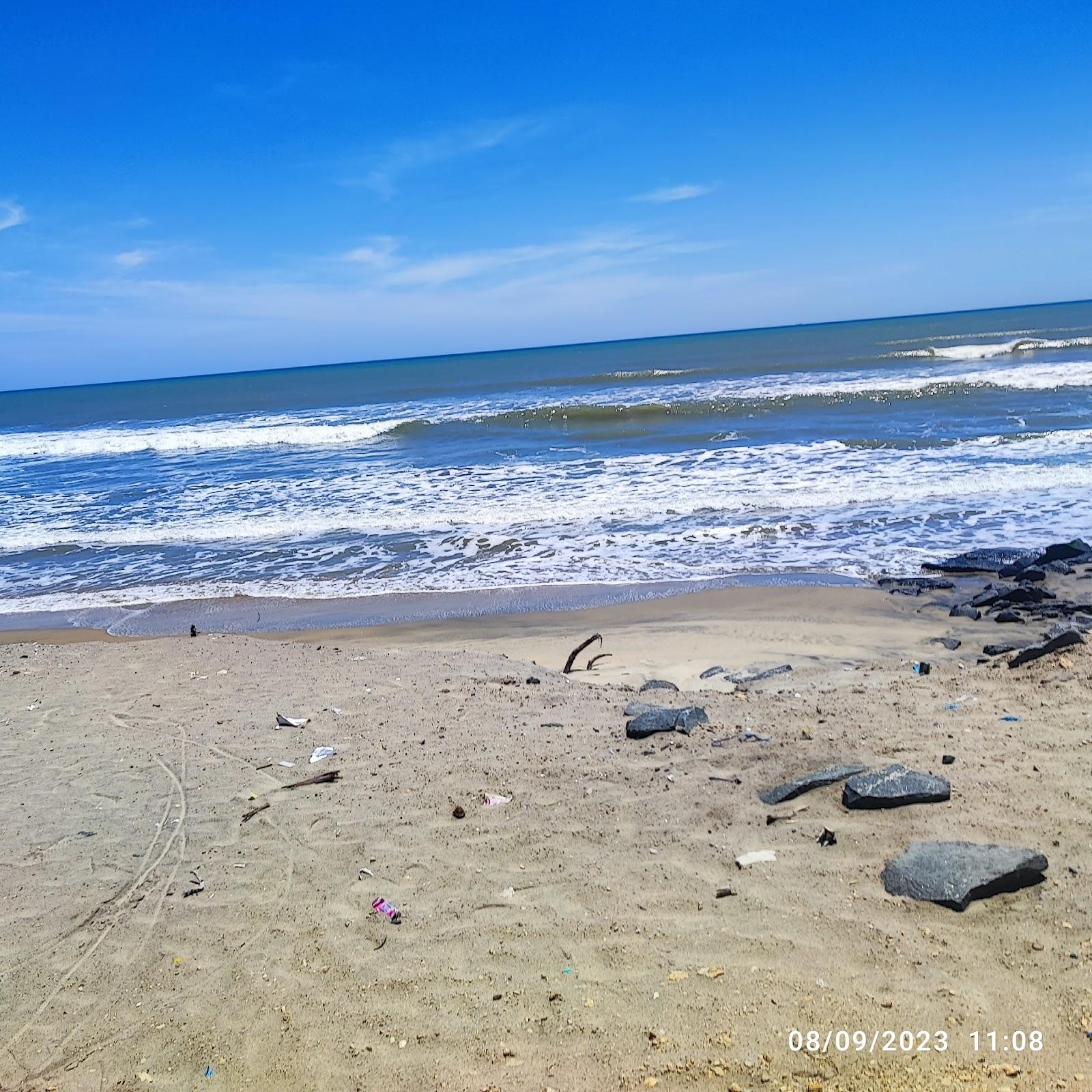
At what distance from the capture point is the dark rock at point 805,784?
12.5 feet

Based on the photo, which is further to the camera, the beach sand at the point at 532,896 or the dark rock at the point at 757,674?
the dark rock at the point at 757,674

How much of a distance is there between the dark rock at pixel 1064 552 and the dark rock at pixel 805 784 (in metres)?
6.07

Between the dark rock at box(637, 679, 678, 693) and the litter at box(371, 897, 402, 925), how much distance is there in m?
2.70

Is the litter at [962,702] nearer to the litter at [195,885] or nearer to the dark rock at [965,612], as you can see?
the dark rock at [965,612]

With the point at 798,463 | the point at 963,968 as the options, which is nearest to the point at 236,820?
the point at 963,968

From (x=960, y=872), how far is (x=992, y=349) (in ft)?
148

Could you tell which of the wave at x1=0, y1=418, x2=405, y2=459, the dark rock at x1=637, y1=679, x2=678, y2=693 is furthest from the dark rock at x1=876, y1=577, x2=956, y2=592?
the wave at x1=0, y1=418, x2=405, y2=459

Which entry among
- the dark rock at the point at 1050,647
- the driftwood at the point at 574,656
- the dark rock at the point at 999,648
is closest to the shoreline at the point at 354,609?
the driftwood at the point at 574,656

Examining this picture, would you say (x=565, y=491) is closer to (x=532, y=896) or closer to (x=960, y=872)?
(x=532, y=896)

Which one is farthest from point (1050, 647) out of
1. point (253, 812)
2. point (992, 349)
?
point (992, 349)

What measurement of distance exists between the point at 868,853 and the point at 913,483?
443 inches

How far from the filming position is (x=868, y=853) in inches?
130

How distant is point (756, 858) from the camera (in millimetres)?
3391

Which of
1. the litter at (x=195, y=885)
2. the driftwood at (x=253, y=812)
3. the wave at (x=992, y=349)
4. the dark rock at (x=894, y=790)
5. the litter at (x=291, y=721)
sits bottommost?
the litter at (x=195, y=885)
